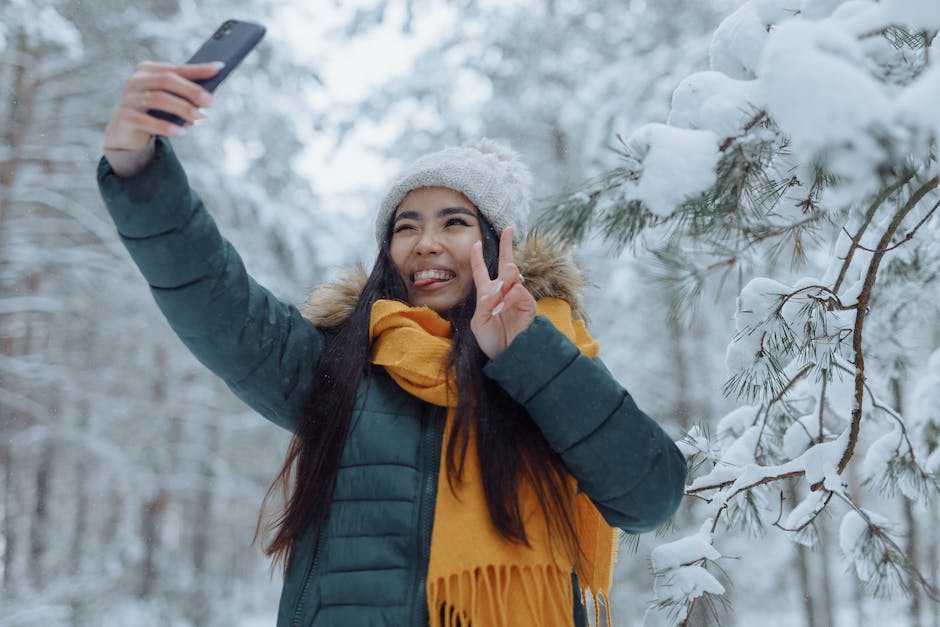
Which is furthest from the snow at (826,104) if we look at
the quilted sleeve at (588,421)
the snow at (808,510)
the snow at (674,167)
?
the snow at (808,510)

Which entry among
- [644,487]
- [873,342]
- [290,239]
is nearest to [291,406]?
[644,487]

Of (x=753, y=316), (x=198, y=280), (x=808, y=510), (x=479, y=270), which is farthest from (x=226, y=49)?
(x=808, y=510)

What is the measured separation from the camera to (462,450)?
1.65m

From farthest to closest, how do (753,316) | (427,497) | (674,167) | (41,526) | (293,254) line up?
(41,526) < (293,254) < (753,316) < (427,497) < (674,167)

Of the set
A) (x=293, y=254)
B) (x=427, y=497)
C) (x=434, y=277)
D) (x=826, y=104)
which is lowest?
(x=427, y=497)

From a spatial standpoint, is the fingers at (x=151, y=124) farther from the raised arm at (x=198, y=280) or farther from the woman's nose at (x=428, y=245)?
the woman's nose at (x=428, y=245)

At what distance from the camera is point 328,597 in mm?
1531

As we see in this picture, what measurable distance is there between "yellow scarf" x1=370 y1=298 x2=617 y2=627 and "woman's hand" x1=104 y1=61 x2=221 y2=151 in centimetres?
70

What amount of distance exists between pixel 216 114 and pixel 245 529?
13817 mm

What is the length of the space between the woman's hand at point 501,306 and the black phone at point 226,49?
0.65 metres

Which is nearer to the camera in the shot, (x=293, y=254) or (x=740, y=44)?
(x=740, y=44)

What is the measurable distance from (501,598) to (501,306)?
0.62 metres

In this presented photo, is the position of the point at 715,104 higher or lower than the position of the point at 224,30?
lower

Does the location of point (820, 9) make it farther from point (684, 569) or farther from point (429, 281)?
point (684, 569)
